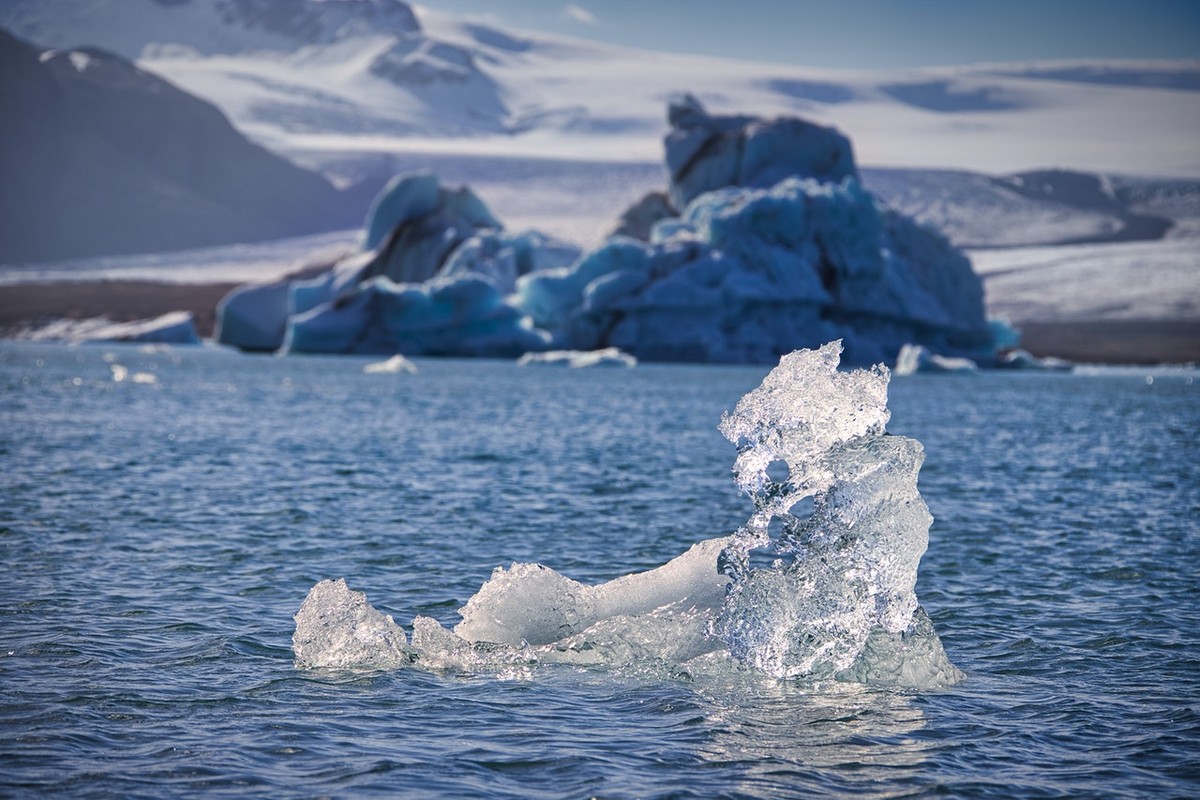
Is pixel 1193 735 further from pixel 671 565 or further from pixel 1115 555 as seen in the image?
pixel 1115 555

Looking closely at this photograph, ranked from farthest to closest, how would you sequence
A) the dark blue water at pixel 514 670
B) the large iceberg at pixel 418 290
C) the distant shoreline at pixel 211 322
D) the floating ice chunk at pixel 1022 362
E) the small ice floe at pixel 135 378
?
the distant shoreline at pixel 211 322, the floating ice chunk at pixel 1022 362, the large iceberg at pixel 418 290, the small ice floe at pixel 135 378, the dark blue water at pixel 514 670

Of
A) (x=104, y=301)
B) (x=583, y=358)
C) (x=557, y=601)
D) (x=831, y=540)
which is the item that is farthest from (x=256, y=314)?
(x=831, y=540)

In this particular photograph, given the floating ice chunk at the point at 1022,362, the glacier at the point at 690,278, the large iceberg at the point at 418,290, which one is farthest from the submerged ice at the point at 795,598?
the floating ice chunk at the point at 1022,362

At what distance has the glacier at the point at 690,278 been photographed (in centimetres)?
5650

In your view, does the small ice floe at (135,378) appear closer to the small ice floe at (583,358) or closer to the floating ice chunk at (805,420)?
the small ice floe at (583,358)

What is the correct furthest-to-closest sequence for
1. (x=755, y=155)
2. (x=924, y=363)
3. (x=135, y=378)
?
(x=755, y=155), (x=924, y=363), (x=135, y=378)

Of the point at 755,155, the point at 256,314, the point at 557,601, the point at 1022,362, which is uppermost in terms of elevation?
the point at 755,155

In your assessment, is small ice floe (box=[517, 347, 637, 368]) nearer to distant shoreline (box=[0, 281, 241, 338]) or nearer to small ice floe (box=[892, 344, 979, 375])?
small ice floe (box=[892, 344, 979, 375])

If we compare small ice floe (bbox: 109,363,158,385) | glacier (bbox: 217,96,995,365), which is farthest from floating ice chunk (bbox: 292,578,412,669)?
glacier (bbox: 217,96,995,365)

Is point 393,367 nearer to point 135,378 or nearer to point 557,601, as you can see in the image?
point 135,378

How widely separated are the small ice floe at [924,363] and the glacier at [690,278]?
1.13 metres

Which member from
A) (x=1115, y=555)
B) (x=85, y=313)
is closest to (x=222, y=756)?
(x=1115, y=555)

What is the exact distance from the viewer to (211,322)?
111875mm

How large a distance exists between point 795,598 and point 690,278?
157ft
